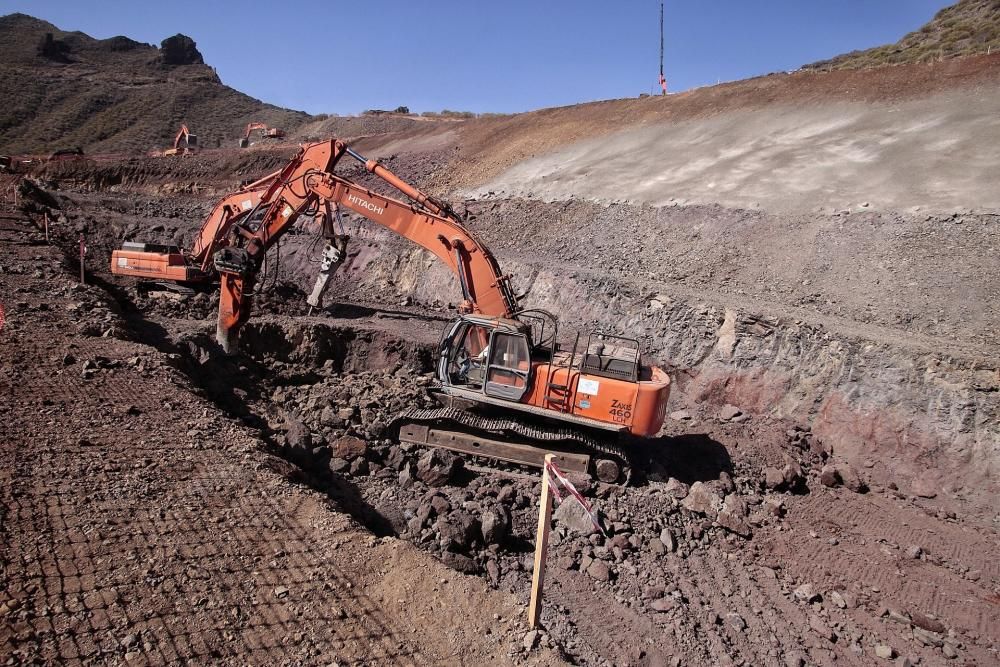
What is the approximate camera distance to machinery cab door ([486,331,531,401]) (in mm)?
8617

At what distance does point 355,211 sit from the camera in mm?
10961

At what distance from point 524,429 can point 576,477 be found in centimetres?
94

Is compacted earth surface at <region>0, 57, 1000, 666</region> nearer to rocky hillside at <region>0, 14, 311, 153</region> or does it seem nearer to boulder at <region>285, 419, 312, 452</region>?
boulder at <region>285, 419, 312, 452</region>

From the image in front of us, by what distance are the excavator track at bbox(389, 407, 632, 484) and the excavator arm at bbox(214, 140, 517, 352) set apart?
1607 millimetres

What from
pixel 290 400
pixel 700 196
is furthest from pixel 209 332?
pixel 700 196

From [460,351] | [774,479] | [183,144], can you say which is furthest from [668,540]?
[183,144]

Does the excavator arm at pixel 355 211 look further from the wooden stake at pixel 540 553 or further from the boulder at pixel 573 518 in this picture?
the wooden stake at pixel 540 553

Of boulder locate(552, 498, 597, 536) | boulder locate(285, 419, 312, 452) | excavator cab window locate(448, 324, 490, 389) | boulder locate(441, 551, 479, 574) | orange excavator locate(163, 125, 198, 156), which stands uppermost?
orange excavator locate(163, 125, 198, 156)

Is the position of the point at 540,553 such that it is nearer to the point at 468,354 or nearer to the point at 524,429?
the point at 524,429

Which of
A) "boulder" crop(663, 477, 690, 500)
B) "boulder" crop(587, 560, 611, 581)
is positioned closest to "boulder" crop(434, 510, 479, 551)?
"boulder" crop(587, 560, 611, 581)

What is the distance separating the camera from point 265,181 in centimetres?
1191

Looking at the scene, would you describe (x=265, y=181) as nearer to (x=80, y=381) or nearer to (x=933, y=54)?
(x=80, y=381)

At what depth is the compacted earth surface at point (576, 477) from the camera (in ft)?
16.2

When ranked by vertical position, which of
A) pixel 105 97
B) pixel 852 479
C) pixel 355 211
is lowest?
pixel 852 479
